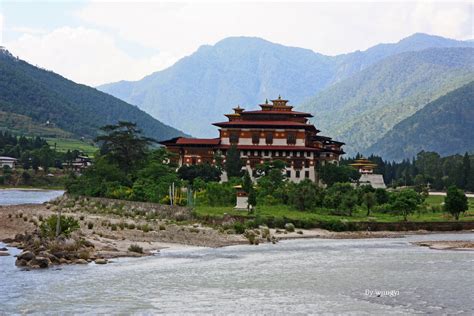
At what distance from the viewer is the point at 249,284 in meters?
44.0

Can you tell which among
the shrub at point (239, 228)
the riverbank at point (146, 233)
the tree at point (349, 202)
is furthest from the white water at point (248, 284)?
the tree at point (349, 202)

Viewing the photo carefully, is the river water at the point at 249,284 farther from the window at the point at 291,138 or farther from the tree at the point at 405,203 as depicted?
the window at the point at 291,138

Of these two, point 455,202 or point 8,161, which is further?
point 8,161

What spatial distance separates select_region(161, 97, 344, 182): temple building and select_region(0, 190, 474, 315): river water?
59.2m

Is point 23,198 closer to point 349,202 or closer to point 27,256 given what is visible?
point 349,202

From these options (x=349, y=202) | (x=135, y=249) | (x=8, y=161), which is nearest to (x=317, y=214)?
(x=349, y=202)

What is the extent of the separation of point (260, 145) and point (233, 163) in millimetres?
7243

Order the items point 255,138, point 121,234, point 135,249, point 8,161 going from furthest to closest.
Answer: point 8,161 < point 255,138 < point 121,234 < point 135,249

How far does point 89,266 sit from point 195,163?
72854 millimetres

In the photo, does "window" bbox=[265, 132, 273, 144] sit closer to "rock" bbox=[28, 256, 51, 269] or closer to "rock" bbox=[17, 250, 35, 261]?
"rock" bbox=[17, 250, 35, 261]

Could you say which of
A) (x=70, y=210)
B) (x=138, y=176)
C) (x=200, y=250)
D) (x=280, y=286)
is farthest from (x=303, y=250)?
(x=138, y=176)

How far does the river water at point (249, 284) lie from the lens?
37219 millimetres

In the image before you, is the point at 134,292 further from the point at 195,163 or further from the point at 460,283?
the point at 195,163

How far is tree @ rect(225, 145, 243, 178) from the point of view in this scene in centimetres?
11356
